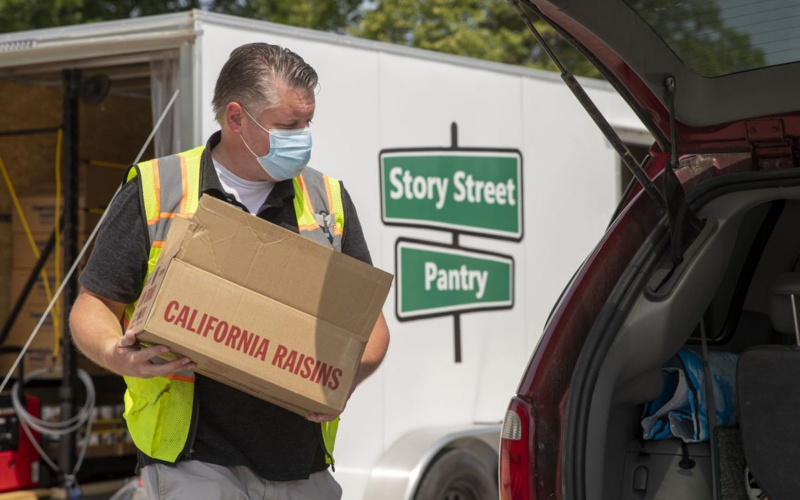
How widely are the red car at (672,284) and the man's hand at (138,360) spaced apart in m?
0.79

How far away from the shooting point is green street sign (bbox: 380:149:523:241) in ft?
17.6

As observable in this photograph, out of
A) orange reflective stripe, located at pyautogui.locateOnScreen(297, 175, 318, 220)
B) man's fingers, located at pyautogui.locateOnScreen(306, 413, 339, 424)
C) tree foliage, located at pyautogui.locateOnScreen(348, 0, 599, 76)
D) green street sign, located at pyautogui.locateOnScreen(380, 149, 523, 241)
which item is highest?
tree foliage, located at pyautogui.locateOnScreen(348, 0, 599, 76)

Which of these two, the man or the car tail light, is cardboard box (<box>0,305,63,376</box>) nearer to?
Result: the man

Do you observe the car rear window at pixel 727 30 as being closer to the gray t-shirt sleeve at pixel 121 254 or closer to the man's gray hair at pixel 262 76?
the man's gray hair at pixel 262 76

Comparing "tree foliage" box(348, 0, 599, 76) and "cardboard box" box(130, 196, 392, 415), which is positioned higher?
"tree foliage" box(348, 0, 599, 76)

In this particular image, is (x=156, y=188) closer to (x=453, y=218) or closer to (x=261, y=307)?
(x=261, y=307)

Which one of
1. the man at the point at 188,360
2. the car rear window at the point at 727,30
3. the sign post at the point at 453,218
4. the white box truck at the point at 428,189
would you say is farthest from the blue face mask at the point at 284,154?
the sign post at the point at 453,218

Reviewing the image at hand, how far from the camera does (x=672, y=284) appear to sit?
2.52 metres

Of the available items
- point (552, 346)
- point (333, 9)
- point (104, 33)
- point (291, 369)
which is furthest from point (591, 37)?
point (333, 9)

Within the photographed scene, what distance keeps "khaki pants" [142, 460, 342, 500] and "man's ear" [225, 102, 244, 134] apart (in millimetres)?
825

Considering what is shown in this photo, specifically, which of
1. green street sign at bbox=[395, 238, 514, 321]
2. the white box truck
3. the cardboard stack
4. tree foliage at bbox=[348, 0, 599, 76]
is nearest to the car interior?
the white box truck

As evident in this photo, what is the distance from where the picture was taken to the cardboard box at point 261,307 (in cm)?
230

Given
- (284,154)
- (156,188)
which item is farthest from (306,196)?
(156,188)

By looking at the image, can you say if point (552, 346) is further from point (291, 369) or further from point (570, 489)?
point (291, 369)
